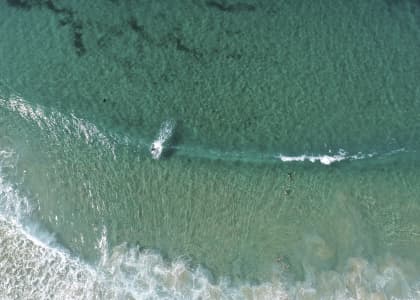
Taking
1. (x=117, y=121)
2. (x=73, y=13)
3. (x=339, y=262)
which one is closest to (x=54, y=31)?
(x=73, y=13)

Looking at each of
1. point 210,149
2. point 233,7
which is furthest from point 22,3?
point 210,149

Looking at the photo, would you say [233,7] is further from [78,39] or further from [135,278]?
[135,278]

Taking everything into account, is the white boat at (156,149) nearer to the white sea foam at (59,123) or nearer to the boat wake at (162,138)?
the boat wake at (162,138)

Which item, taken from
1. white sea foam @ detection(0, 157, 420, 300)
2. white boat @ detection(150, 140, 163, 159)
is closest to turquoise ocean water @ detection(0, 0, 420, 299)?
white sea foam @ detection(0, 157, 420, 300)

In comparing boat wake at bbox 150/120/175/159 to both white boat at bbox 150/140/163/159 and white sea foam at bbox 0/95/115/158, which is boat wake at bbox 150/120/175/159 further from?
white sea foam at bbox 0/95/115/158

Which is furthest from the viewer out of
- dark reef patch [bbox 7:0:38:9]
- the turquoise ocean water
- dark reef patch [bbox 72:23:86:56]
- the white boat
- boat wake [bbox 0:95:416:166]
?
dark reef patch [bbox 7:0:38:9]
